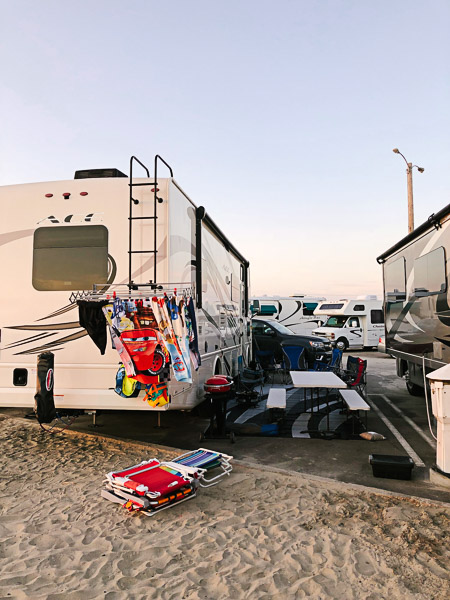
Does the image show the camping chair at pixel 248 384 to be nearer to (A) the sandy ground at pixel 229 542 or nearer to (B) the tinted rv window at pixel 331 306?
(A) the sandy ground at pixel 229 542

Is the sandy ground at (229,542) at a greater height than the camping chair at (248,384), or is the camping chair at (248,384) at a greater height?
the camping chair at (248,384)

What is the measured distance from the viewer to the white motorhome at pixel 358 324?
19953 millimetres

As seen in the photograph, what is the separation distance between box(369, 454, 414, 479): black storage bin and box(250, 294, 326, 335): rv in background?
17778mm

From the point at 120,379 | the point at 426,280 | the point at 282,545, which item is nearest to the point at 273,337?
the point at 426,280

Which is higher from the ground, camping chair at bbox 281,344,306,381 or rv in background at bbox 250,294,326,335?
rv in background at bbox 250,294,326,335

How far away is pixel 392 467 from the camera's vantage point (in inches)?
173

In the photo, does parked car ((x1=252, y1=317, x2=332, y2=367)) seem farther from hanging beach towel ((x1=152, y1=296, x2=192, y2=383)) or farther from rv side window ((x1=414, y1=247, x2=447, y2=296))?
hanging beach towel ((x1=152, y1=296, x2=192, y2=383))

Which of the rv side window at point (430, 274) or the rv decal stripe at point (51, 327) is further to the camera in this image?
the rv side window at point (430, 274)

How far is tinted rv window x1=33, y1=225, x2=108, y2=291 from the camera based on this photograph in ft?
15.9

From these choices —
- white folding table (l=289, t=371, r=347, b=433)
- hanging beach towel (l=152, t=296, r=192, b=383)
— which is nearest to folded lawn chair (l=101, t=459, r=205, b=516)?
hanging beach towel (l=152, t=296, r=192, b=383)

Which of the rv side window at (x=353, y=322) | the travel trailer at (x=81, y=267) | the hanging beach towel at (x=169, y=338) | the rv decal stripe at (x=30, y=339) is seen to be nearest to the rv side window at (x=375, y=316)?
the rv side window at (x=353, y=322)

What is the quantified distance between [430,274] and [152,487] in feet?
16.0

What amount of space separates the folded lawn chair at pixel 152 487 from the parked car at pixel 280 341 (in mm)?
8248

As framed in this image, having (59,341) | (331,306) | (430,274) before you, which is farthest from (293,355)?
Result: (331,306)
